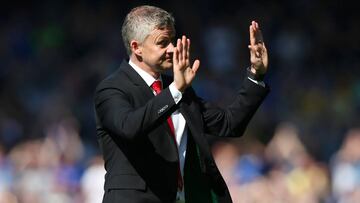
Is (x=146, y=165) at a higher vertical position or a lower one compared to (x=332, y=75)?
higher

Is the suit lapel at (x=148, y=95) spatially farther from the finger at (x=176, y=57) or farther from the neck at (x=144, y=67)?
the finger at (x=176, y=57)

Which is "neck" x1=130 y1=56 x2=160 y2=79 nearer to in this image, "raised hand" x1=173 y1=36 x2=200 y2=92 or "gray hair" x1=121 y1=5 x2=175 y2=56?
"gray hair" x1=121 y1=5 x2=175 y2=56

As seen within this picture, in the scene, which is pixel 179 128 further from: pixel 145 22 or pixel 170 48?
pixel 145 22

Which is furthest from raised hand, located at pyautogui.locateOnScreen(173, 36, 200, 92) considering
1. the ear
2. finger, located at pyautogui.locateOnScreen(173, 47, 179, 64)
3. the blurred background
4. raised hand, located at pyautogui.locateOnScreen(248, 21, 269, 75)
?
the blurred background

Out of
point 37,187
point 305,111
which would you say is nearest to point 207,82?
point 305,111

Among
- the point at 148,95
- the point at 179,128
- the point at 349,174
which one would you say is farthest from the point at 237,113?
the point at 349,174

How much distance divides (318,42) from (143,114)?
33.0 feet

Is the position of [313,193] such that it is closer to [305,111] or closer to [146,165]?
[305,111]

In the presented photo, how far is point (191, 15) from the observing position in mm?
15047

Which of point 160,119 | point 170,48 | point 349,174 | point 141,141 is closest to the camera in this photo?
point 160,119

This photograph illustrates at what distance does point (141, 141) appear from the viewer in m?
5.05

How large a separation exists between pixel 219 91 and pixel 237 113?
8.22 meters

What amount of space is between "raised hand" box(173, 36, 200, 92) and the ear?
39 cm

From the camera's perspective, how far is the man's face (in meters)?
5.18
